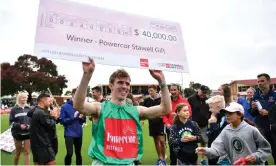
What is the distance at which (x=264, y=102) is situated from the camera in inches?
274

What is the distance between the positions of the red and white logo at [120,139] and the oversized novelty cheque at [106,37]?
2.03ft

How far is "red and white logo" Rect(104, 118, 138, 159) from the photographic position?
10.2 feet

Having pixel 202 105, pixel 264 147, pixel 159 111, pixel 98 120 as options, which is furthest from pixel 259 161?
pixel 202 105

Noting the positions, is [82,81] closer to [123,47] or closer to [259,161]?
[123,47]

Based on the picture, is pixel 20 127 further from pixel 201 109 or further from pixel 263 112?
pixel 263 112

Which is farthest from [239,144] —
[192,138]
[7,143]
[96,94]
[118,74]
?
[7,143]

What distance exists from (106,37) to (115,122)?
0.89 m

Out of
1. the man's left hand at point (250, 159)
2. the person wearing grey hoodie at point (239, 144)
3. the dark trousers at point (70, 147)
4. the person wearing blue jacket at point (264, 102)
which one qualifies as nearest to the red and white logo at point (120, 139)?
the person wearing grey hoodie at point (239, 144)

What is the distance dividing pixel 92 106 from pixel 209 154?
6.49ft

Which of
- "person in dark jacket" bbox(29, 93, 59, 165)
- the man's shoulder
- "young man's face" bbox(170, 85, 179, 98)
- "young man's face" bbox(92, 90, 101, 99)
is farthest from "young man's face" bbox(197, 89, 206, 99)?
the man's shoulder

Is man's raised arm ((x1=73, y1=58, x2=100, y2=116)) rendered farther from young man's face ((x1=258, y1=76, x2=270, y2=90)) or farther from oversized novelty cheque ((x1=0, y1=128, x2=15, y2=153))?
oversized novelty cheque ((x1=0, y1=128, x2=15, y2=153))

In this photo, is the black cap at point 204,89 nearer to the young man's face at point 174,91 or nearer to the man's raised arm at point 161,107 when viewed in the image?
the young man's face at point 174,91

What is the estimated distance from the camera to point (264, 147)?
4.20m

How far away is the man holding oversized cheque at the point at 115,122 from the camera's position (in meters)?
3.05
